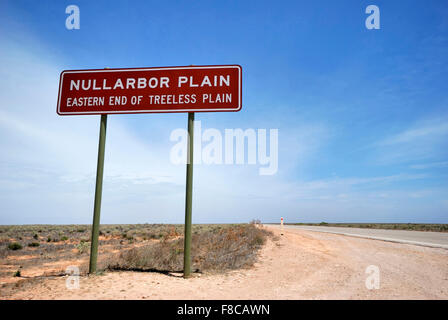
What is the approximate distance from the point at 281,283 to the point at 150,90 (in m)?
5.91

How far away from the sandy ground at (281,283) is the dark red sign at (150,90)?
4.22m

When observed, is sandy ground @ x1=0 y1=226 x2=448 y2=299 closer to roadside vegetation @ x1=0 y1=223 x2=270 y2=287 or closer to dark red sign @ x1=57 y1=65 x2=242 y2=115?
roadside vegetation @ x1=0 y1=223 x2=270 y2=287

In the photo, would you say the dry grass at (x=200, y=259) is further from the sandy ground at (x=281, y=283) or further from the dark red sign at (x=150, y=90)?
the dark red sign at (x=150, y=90)

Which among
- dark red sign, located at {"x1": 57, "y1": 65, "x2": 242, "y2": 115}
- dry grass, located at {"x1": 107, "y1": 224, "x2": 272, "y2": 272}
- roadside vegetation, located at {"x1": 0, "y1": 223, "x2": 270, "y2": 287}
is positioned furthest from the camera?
roadside vegetation, located at {"x1": 0, "y1": 223, "x2": 270, "y2": 287}

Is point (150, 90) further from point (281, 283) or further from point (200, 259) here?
point (200, 259)

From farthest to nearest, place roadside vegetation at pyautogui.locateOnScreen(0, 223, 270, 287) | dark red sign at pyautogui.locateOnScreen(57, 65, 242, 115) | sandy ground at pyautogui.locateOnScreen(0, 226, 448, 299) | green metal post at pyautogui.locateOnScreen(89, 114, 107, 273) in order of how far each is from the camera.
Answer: roadside vegetation at pyautogui.locateOnScreen(0, 223, 270, 287), dark red sign at pyautogui.locateOnScreen(57, 65, 242, 115), green metal post at pyautogui.locateOnScreen(89, 114, 107, 273), sandy ground at pyautogui.locateOnScreen(0, 226, 448, 299)

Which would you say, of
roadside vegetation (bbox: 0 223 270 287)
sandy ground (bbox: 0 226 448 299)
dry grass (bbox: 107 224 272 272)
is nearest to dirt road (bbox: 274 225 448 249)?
sandy ground (bbox: 0 226 448 299)

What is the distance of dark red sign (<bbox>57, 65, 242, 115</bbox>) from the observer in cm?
726

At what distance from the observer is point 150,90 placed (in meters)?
7.44

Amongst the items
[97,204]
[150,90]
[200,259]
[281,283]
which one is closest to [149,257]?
[200,259]

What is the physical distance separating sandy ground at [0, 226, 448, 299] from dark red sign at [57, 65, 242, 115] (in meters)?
4.22

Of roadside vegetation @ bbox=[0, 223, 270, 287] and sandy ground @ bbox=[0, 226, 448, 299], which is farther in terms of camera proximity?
roadside vegetation @ bbox=[0, 223, 270, 287]
